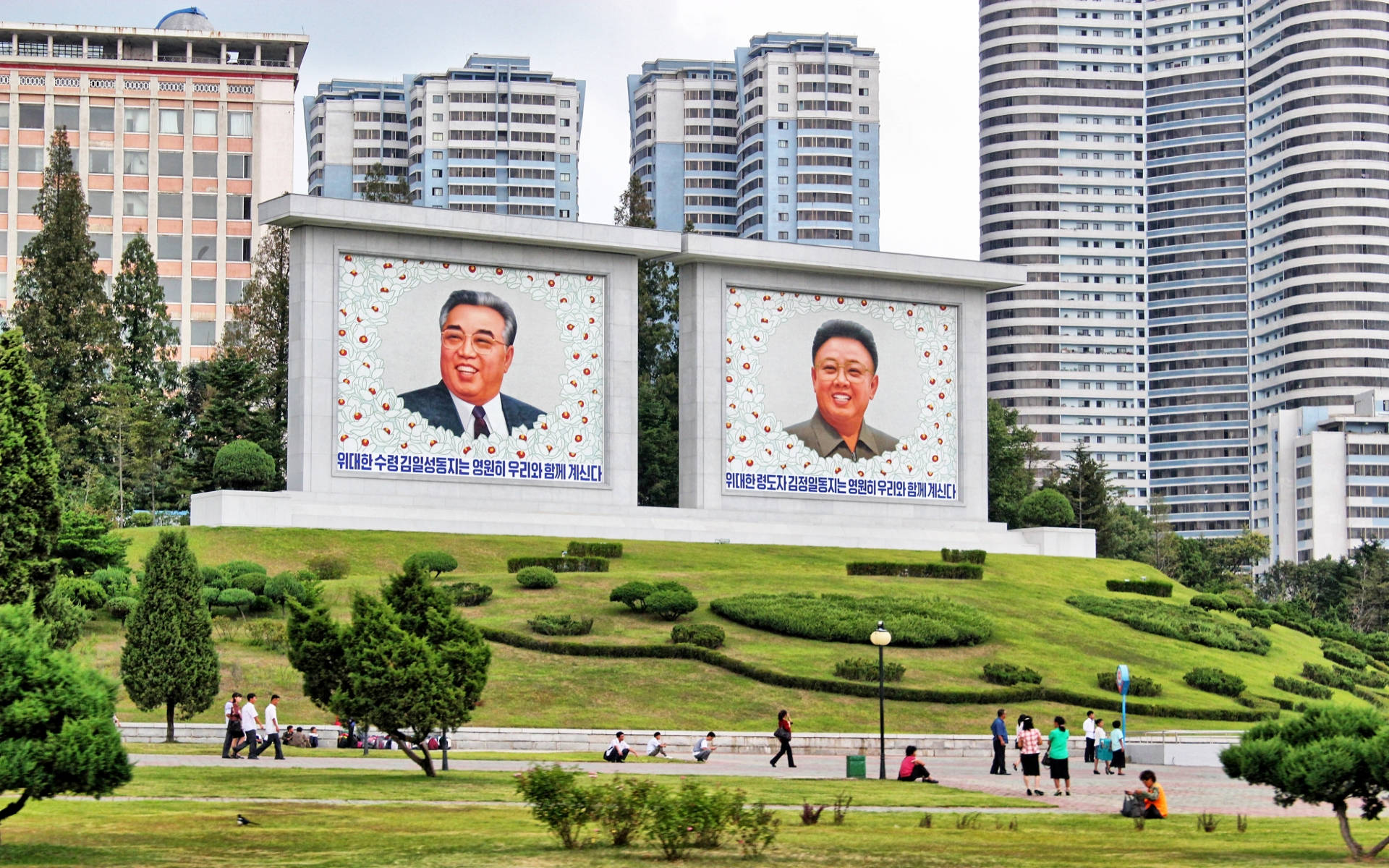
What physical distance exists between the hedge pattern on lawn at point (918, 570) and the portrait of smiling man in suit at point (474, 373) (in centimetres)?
1179

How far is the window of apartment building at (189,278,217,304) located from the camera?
10919 cm

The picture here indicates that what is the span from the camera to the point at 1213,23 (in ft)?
522

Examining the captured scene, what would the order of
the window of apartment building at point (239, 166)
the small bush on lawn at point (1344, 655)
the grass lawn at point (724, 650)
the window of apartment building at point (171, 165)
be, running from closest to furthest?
1. the grass lawn at point (724, 650)
2. the small bush on lawn at point (1344, 655)
3. the window of apartment building at point (171, 165)
4. the window of apartment building at point (239, 166)

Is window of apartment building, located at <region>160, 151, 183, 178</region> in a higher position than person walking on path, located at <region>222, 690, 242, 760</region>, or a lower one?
higher

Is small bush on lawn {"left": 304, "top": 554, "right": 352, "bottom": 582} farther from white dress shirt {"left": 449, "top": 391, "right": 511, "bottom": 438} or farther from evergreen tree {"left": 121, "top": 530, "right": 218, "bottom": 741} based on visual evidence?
evergreen tree {"left": 121, "top": 530, "right": 218, "bottom": 741}

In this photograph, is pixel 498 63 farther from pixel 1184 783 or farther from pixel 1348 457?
pixel 1184 783

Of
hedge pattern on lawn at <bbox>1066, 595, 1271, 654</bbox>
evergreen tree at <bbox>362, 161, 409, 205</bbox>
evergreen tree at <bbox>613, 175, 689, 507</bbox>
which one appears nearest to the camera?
hedge pattern on lawn at <bbox>1066, 595, 1271, 654</bbox>

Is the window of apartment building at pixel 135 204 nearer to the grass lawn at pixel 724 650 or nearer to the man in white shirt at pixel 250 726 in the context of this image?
the grass lawn at pixel 724 650

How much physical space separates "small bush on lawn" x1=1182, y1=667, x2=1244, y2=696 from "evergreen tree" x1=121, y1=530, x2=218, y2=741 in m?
25.1

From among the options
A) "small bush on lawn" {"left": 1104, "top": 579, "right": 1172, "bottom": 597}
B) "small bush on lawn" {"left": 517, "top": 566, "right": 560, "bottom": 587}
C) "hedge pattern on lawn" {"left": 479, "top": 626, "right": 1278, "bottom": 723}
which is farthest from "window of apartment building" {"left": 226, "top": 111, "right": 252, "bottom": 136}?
"hedge pattern on lawn" {"left": 479, "top": 626, "right": 1278, "bottom": 723}

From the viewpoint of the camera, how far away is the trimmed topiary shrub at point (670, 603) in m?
44.7

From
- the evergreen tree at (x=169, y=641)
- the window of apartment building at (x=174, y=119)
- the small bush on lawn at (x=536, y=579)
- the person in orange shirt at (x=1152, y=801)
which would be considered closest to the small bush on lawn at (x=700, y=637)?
the small bush on lawn at (x=536, y=579)

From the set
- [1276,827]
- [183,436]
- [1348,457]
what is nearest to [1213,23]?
[1348,457]

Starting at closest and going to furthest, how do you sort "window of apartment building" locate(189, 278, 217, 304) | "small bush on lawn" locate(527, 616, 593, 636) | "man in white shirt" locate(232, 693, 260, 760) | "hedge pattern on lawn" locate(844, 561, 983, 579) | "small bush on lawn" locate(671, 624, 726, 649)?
"man in white shirt" locate(232, 693, 260, 760)
"small bush on lawn" locate(527, 616, 593, 636)
"small bush on lawn" locate(671, 624, 726, 649)
"hedge pattern on lawn" locate(844, 561, 983, 579)
"window of apartment building" locate(189, 278, 217, 304)
